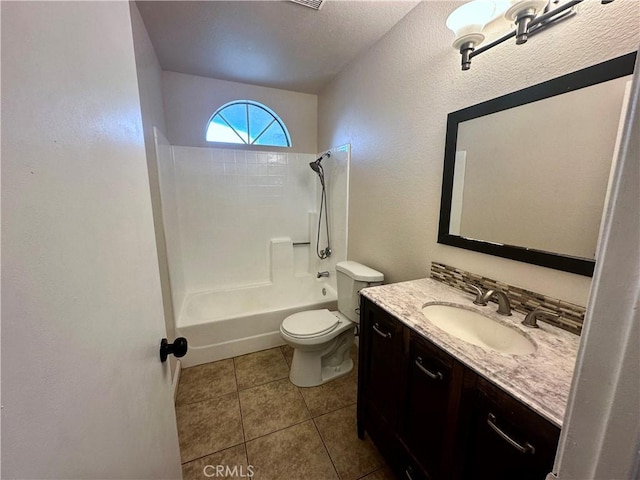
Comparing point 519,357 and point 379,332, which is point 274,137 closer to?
point 379,332

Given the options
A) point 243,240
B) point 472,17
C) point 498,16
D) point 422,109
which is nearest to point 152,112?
point 243,240

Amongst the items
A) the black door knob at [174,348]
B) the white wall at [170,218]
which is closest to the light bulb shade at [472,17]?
the black door knob at [174,348]

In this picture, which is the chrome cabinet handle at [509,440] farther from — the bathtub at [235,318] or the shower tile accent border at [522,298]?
the bathtub at [235,318]

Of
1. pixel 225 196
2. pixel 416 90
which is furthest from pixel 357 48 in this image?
pixel 225 196

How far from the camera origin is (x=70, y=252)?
1.22ft

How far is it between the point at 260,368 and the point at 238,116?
8.23 feet

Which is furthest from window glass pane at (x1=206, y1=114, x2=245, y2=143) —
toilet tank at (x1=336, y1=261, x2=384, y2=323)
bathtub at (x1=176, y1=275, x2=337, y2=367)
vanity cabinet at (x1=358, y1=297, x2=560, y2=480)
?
vanity cabinet at (x1=358, y1=297, x2=560, y2=480)

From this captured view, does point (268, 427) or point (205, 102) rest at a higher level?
point (205, 102)

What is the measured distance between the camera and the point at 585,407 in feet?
1.02

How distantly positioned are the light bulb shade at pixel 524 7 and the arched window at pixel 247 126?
2.25 metres

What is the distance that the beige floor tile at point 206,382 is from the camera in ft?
5.89

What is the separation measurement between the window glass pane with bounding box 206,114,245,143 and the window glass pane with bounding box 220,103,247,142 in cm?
6

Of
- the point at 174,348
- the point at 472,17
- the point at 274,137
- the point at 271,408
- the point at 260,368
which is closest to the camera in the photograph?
the point at 174,348

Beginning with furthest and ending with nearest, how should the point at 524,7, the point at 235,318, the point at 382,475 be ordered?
the point at 235,318
the point at 382,475
the point at 524,7
